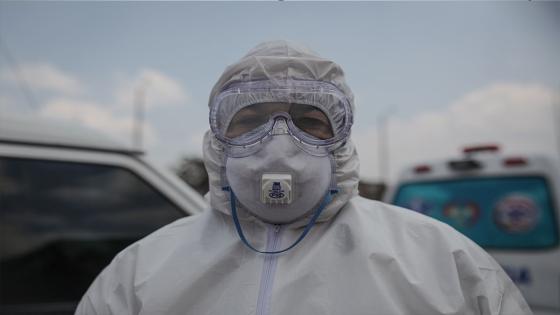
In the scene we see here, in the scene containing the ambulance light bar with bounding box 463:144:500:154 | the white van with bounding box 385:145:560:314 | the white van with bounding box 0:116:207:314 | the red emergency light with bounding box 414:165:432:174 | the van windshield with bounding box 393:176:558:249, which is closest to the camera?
the white van with bounding box 0:116:207:314

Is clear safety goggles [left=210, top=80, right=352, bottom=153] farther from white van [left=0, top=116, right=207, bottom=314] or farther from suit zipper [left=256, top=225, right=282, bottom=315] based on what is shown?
white van [left=0, top=116, right=207, bottom=314]

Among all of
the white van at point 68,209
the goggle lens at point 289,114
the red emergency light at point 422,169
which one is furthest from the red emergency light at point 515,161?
the goggle lens at point 289,114

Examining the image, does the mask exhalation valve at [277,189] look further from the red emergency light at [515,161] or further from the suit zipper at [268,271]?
the red emergency light at [515,161]

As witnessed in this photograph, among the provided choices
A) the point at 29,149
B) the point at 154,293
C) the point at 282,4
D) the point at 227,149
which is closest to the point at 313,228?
the point at 227,149

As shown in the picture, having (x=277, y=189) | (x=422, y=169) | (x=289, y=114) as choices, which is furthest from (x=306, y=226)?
(x=422, y=169)

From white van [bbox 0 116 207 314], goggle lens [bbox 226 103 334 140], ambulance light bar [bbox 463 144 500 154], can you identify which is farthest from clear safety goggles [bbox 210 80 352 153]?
ambulance light bar [bbox 463 144 500 154]

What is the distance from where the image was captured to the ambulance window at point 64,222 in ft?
8.83

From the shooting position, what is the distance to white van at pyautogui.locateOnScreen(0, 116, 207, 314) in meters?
2.63

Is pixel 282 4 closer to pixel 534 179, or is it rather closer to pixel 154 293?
pixel 154 293

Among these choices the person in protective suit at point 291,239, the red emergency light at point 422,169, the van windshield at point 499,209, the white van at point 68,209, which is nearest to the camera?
the person in protective suit at point 291,239

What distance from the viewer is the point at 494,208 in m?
4.01

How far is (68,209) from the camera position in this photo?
2.83m

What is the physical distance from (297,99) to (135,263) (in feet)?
2.67

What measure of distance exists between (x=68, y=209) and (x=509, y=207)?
10.8 feet
